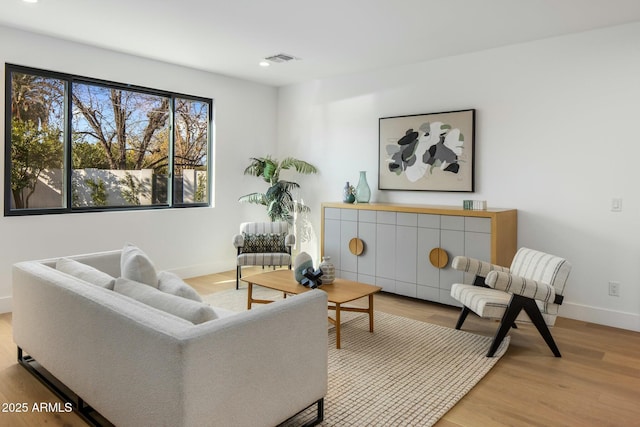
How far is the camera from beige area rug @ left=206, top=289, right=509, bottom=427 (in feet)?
7.56

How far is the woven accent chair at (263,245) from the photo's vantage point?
191 inches

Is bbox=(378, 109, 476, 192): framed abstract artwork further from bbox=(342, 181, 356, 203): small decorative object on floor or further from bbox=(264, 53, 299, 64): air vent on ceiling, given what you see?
bbox=(264, 53, 299, 64): air vent on ceiling

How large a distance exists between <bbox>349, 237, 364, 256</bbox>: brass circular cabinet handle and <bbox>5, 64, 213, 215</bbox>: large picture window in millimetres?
2035

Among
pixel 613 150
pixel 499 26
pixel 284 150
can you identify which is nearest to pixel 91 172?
pixel 284 150

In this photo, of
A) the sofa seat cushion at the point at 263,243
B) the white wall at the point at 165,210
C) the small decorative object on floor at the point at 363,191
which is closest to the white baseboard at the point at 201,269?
the white wall at the point at 165,210

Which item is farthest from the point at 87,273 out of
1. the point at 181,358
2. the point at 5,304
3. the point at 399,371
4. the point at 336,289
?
the point at 5,304

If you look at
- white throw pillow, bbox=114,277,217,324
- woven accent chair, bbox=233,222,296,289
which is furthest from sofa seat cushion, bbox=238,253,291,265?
white throw pillow, bbox=114,277,217,324

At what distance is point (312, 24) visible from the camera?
372 centimetres

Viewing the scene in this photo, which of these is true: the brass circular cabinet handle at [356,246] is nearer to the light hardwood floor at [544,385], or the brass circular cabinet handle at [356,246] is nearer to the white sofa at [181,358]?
the light hardwood floor at [544,385]

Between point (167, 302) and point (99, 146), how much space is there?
3.30 m

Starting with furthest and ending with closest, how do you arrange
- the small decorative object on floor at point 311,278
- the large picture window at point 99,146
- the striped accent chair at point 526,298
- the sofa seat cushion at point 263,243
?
1. the sofa seat cushion at point 263,243
2. the large picture window at point 99,146
3. the small decorative object on floor at point 311,278
4. the striped accent chair at point 526,298

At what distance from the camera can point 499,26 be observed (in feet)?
12.2

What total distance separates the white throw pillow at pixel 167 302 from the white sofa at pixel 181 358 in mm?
66

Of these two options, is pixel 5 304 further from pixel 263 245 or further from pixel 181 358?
pixel 181 358
